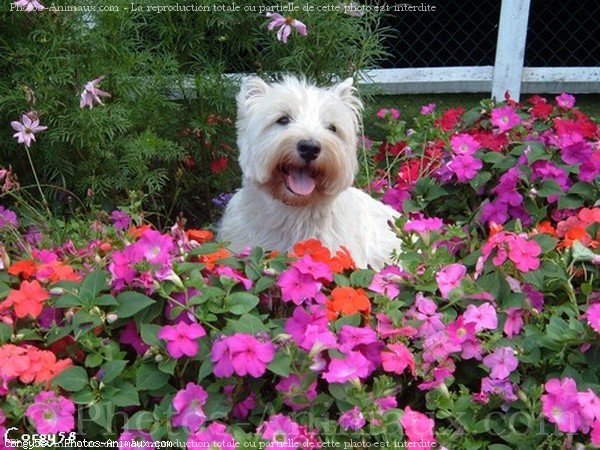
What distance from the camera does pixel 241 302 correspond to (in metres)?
2.10

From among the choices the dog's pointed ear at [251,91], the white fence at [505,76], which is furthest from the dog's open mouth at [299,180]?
the white fence at [505,76]

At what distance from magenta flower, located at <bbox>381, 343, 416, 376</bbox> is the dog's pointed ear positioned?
188cm

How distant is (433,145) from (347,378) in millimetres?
2751

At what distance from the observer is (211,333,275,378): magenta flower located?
6.13 ft

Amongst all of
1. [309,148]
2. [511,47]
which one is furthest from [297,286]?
[511,47]

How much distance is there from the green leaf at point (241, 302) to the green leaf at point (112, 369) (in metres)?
0.31

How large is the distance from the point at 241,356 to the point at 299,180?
1675mm

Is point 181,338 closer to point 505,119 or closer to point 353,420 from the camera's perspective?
point 353,420

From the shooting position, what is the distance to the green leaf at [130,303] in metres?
2.03

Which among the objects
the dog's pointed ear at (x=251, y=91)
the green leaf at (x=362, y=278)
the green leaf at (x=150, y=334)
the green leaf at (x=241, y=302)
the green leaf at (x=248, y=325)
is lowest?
the green leaf at (x=362, y=278)

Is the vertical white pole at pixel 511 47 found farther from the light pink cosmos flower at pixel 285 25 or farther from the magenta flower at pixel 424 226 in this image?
the magenta flower at pixel 424 226

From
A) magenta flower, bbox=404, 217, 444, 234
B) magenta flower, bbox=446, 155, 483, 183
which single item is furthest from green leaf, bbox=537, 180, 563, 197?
magenta flower, bbox=404, 217, 444, 234

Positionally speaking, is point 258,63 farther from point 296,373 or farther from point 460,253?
point 296,373

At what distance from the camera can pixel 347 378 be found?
6.35ft
